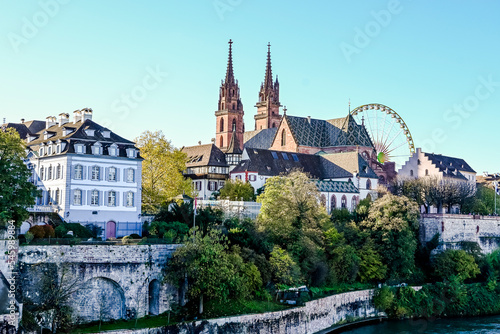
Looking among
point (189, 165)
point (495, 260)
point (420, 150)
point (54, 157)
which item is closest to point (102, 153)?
point (54, 157)

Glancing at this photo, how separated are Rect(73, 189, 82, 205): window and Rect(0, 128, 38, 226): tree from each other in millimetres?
7311

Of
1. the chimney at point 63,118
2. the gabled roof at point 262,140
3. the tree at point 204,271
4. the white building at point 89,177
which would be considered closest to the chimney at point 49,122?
the chimney at point 63,118

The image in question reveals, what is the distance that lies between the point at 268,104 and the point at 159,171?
68023 millimetres

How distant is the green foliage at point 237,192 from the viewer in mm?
69375

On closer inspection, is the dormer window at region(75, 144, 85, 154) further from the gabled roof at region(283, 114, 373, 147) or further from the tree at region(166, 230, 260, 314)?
the gabled roof at region(283, 114, 373, 147)

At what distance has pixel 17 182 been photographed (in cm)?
3969

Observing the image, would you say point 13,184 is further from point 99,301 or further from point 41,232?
point 99,301

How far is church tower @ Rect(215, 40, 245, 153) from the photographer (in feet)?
384

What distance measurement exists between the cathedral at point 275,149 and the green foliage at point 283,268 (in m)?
30.3

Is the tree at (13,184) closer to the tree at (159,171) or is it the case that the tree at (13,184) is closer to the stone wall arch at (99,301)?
the stone wall arch at (99,301)

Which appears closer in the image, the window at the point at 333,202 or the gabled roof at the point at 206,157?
the window at the point at 333,202

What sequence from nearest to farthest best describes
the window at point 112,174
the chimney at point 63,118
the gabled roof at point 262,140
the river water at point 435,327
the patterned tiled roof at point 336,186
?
the river water at point 435,327, the window at point 112,174, the chimney at point 63,118, the patterned tiled roof at point 336,186, the gabled roof at point 262,140

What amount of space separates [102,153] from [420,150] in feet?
184

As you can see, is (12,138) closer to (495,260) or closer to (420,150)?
(495,260)
